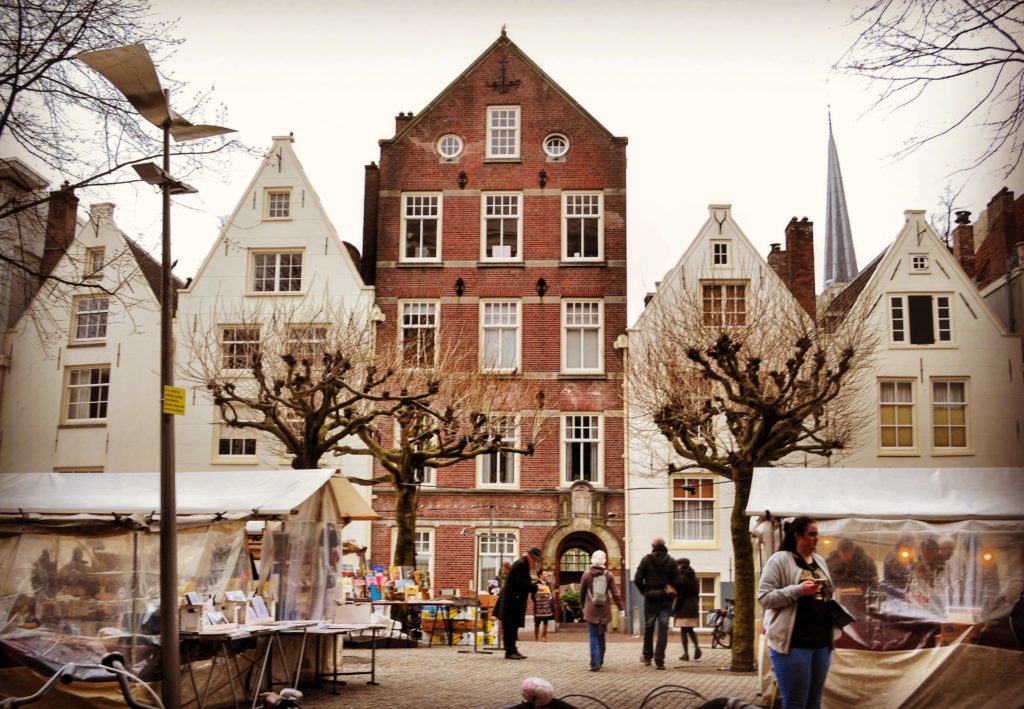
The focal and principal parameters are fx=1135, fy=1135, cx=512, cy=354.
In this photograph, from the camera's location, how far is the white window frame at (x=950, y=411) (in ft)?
96.0

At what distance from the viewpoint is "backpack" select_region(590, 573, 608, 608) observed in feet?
52.1

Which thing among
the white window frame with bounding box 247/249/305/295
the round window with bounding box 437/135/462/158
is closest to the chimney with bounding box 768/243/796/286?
the round window with bounding box 437/135/462/158

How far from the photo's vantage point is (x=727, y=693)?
13516 mm

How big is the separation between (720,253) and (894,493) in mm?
18603

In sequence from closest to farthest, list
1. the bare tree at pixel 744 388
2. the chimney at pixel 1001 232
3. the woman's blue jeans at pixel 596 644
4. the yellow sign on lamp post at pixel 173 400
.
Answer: the yellow sign on lamp post at pixel 173 400 → the woman's blue jeans at pixel 596 644 → the bare tree at pixel 744 388 → the chimney at pixel 1001 232

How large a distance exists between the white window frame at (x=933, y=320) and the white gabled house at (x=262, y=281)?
1390 cm

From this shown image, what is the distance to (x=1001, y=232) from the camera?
30281 mm

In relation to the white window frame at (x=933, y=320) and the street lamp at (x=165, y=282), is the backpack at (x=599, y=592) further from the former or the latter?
the white window frame at (x=933, y=320)

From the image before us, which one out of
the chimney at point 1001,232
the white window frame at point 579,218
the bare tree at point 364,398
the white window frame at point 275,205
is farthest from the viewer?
the white window frame at point 275,205

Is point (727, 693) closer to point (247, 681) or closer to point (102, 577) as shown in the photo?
point (247, 681)

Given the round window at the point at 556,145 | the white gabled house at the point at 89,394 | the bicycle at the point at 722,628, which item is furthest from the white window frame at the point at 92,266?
the bicycle at the point at 722,628

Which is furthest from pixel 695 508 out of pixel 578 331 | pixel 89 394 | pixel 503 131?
pixel 89 394

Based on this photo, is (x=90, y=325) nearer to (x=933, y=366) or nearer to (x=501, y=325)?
(x=501, y=325)

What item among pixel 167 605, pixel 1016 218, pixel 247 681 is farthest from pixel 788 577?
pixel 1016 218
